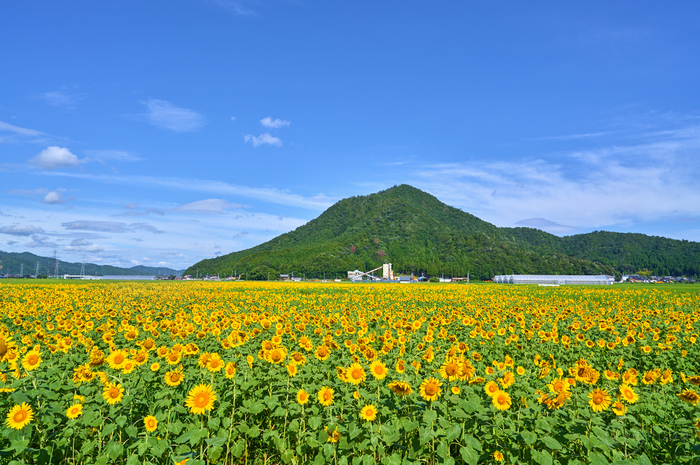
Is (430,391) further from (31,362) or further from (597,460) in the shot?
(31,362)

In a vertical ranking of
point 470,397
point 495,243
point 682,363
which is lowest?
point 682,363

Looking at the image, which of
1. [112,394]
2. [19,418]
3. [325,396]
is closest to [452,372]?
[325,396]

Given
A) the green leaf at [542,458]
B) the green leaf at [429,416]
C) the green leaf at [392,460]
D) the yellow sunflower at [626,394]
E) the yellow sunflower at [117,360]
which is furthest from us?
the yellow sunflower at [117,360]

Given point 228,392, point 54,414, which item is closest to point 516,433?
Answer: point 228,392

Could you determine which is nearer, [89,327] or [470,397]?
[470,397]

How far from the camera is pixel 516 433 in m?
4.14

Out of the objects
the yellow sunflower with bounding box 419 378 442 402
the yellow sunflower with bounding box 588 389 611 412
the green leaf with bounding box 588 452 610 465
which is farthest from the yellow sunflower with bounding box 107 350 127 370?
the yellow sunflower with bounding box 588 389 611 412

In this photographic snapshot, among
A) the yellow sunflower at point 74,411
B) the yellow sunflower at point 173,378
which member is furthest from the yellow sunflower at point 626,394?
the yellow sunflower at point 74,411

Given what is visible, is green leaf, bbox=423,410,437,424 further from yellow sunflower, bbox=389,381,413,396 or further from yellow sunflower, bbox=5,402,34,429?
yellow sunflower, bbox=5,402,34,429

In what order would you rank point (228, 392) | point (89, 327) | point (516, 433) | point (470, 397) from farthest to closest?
point (89, 327)
point (228, 392)
point (470, 397)
point (516, 433)

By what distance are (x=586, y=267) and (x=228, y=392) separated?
186 m

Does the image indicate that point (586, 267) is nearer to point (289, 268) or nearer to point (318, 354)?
point (289, 268)

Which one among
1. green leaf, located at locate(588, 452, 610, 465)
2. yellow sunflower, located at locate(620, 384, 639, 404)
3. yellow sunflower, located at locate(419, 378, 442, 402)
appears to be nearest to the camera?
green leaf, located at locate(588, 452, 610, 465)

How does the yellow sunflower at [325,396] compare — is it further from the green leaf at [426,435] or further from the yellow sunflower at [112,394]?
the yellow sunflower at [112,394]
